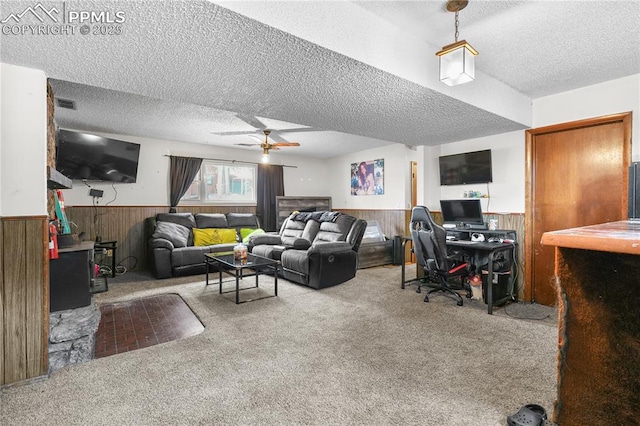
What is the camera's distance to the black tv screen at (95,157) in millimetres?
4574

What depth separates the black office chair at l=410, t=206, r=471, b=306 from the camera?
348 cm

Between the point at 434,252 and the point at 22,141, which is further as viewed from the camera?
the point at 434,252

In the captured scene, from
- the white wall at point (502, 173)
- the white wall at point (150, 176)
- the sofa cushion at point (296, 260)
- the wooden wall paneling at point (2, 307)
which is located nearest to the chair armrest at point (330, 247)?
the sofa cushion at point (296, 260)

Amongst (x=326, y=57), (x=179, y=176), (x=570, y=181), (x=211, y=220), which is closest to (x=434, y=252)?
(x=570, y=181)

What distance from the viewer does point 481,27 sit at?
221cm

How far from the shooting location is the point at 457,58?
6.54 ft

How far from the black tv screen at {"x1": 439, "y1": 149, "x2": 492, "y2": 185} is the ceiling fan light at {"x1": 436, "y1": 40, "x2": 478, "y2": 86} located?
2.39 meters

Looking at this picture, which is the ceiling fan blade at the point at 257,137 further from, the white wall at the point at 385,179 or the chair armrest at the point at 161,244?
the white wall at the point at 385,179

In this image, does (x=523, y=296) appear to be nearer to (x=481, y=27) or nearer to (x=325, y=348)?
A: (x=325, y=348)

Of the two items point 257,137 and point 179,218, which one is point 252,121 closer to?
point 257,137

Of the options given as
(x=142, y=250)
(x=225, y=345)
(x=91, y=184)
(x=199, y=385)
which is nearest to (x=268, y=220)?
(x=142, y=250)

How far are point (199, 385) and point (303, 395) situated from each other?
0.67m

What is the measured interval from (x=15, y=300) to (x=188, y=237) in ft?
11.5

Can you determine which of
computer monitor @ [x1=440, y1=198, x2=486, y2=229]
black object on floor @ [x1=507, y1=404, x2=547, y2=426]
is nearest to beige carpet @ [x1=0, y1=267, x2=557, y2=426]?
black object on floor @ [x1=507, y1=404, x2=547, y2=426]
